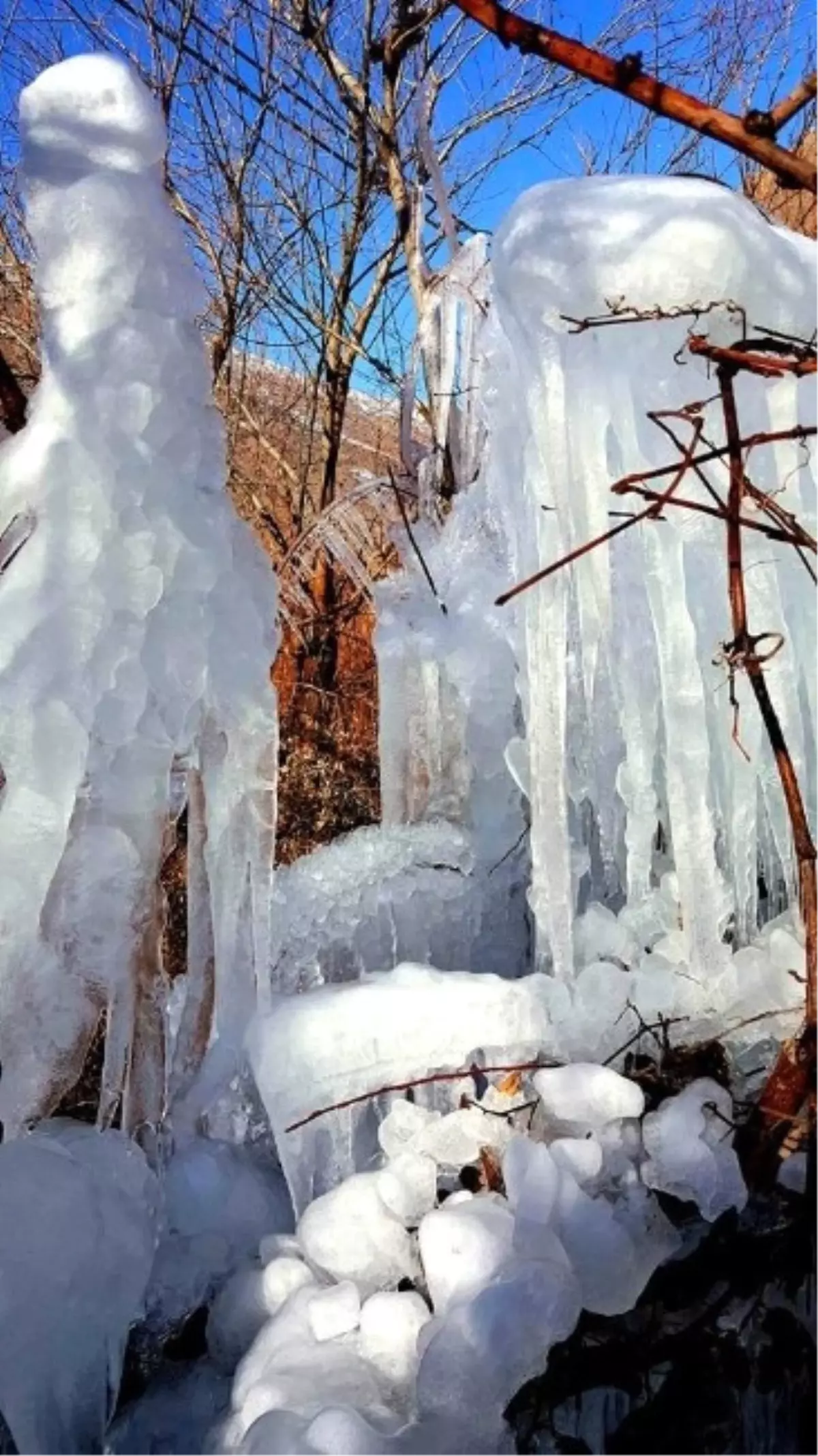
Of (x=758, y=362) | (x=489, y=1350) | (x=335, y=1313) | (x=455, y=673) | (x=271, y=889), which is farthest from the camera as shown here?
(x=455, y=673)

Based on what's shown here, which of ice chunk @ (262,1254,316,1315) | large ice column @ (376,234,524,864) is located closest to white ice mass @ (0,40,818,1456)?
ice chunk @ (262,1254,316,1315)

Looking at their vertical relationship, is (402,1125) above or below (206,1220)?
above

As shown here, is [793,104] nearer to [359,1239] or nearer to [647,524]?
[647,524]

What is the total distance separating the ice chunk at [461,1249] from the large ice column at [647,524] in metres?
0.52

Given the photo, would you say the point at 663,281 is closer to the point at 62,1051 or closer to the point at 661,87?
the point at 661,87

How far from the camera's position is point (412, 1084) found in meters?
Answer: 1.59

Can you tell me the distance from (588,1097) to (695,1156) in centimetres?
15

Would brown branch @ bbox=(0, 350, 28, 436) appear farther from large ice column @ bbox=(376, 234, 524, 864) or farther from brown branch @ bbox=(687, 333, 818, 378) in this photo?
large ice column @ bbox=(376, 234, 524, 864)

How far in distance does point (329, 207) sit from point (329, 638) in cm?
279

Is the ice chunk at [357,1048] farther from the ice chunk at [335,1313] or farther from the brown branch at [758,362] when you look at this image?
the brown branch at [758,362]

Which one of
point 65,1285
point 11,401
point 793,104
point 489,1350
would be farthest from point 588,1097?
point 11,401

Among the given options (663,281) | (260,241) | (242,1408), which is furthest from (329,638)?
(242,1408)

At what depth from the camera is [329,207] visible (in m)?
7.31

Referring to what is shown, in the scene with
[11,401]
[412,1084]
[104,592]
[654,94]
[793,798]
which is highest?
[11,401]
